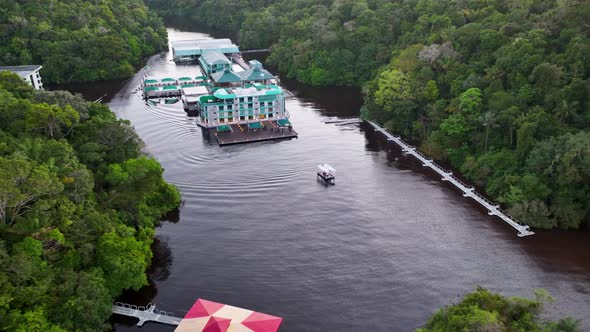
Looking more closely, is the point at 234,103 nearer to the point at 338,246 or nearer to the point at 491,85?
the point at 491,85

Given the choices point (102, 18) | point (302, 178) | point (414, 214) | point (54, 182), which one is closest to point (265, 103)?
point (302, 178)

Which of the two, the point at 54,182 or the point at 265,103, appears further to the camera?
the point at 265,103

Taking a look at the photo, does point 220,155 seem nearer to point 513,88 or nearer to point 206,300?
point 206,300

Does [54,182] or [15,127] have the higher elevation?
[15,127]

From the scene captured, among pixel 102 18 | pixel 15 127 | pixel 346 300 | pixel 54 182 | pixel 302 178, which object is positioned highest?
pixel 102 18

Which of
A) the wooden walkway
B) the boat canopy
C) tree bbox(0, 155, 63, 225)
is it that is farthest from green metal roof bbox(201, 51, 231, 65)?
the wooden walkway

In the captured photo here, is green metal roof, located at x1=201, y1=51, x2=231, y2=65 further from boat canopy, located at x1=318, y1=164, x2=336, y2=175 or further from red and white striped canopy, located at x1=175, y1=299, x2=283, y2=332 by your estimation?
red and white striped canopy, located at x1=175, y1=299, x2=283, y2=332
